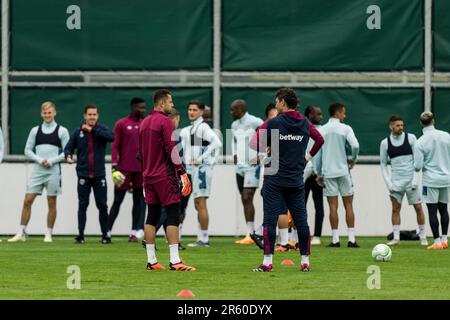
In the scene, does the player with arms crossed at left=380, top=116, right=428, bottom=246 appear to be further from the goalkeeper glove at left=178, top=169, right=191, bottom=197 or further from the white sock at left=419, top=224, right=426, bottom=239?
the goalkeeper glove at left=178, top=169, right=191, bottom=197

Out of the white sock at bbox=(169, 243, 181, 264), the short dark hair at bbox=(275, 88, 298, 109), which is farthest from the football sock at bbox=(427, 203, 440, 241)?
the white sock at bbox=(169, 243, 181, 264)

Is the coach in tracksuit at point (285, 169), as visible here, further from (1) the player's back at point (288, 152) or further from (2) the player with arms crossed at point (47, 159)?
(2) the player with arms crossed at point (47, 159)

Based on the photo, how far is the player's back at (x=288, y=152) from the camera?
14.0 meters

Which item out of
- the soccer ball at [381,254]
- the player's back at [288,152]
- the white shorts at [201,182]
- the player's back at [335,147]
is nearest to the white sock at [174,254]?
the player's back at [288,152]

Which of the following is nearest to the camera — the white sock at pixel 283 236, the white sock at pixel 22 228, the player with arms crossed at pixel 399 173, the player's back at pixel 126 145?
the white sock at pixel 283 236

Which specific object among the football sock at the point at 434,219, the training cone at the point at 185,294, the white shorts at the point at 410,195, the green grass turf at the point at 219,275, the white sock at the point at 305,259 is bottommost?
the green grass turf at the point at 219,275

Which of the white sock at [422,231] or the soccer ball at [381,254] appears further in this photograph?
the white sock at [422,231]

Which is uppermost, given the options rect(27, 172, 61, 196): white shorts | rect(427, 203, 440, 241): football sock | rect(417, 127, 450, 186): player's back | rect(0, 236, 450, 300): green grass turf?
rect(417, 127, 450, 186): player's back

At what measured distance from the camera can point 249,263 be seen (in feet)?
51.2

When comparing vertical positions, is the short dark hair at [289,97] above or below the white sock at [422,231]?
above

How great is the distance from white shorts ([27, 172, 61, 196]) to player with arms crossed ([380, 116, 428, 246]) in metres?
5.60

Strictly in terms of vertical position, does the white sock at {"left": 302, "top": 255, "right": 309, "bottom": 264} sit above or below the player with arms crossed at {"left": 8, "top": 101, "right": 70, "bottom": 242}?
below

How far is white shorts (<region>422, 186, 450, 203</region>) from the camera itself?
1908 centimetres
